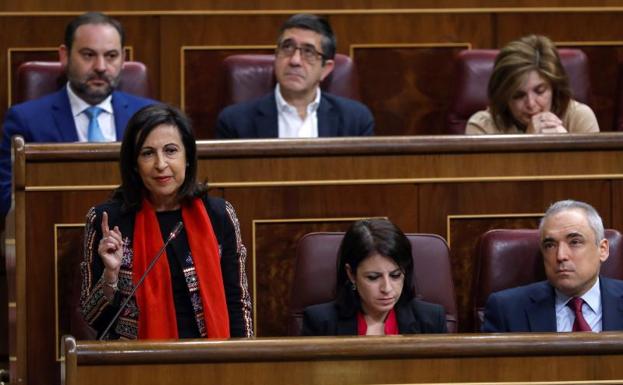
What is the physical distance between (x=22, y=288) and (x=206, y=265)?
0.29 m

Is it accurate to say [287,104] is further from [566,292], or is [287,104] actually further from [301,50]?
[566,292]

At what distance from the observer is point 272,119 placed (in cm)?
221

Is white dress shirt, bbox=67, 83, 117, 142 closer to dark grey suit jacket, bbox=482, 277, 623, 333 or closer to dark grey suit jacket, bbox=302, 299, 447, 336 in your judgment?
dark grey suit jacket, bbox=302, 299, 447, 336

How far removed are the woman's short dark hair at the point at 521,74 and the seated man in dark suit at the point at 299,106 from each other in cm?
20

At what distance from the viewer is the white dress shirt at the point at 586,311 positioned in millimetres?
1763

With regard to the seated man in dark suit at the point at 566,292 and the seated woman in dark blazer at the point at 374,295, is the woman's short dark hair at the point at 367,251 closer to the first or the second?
the seated woman in dark blazer at the point at 374,295

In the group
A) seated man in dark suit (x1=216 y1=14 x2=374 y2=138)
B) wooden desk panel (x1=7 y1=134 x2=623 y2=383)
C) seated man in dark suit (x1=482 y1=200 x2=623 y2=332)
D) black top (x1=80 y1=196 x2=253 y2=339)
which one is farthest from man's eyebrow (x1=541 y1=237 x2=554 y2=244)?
seated man in dark suit (x1=216 y1=14 x2=374 y2=138)

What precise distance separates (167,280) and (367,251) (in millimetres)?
239

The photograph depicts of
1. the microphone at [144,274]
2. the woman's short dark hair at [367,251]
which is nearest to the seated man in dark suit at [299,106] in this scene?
the woman's short dark hair at [367,251]

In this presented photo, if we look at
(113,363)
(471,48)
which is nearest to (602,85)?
(471,48)

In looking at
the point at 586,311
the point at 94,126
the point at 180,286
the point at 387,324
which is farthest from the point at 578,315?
the point at 94,126

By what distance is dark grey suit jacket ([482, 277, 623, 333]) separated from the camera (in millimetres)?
1742

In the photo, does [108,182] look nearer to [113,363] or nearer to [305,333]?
[305,333]

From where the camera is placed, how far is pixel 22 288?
1797 millimetres
